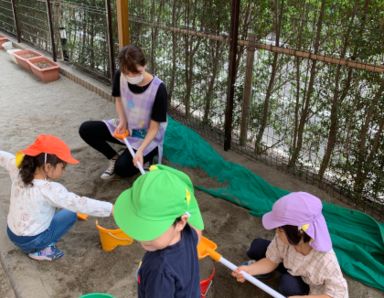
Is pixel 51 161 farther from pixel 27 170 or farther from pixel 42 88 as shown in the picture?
pixel 42 88

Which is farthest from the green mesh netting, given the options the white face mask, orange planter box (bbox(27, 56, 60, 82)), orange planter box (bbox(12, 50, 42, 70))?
orange planter box (bbox(12, 50, 42, 70))

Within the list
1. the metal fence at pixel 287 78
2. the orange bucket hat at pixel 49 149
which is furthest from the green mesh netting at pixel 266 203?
the orange bucket hat at pixel 49 149

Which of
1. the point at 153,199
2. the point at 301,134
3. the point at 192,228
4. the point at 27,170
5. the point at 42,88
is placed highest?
the point at 153,199

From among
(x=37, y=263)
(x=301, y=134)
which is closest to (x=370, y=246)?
(x=301, y=134)

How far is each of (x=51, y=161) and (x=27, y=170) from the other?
0.14 meters

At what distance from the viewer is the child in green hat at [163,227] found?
3.79 feet

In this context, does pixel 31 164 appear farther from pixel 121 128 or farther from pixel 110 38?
pixel 110 38

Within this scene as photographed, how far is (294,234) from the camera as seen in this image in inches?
71.4

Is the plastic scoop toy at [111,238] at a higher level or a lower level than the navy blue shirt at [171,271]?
lower

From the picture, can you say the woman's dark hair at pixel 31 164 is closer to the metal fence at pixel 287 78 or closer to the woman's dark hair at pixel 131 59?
the woman's dark hair at pixel 131 59

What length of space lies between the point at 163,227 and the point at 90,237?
Answer: 1615 mm

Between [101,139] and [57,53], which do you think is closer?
[101,139]

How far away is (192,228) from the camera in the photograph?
1.40 meters

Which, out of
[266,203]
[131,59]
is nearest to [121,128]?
[131,59]
